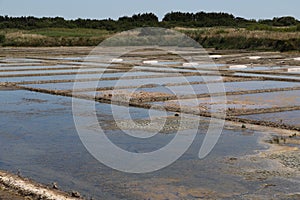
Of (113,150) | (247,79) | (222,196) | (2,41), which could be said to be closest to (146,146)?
(113,150)

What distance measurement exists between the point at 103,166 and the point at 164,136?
157 centimetres

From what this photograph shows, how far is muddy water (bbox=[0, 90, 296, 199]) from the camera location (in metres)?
4.52

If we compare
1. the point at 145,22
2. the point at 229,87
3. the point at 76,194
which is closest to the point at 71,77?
the point at 229,87

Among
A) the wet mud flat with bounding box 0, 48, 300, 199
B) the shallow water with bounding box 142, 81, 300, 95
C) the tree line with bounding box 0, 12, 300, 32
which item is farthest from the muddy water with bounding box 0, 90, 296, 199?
the tree line with bounding box 0, 12, 300, 32

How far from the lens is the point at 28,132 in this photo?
7090mm

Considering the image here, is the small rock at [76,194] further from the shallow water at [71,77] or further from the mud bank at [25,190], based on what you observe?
the shallow water at [71,77]

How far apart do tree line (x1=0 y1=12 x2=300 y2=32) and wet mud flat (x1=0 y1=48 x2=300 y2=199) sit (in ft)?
121

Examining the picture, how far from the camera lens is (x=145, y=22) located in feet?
184

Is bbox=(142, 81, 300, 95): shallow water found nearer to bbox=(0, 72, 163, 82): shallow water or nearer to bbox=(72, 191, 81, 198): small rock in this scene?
bbox=(0, 72, 163, 82): shallow water

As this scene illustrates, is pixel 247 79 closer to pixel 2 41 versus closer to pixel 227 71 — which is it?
pixel 227 71

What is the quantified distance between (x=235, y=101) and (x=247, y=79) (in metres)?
4.08

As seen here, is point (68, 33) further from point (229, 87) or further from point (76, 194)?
point (76, 194)

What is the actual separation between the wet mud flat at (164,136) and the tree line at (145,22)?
36.8 metres

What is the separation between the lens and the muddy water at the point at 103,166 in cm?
452
